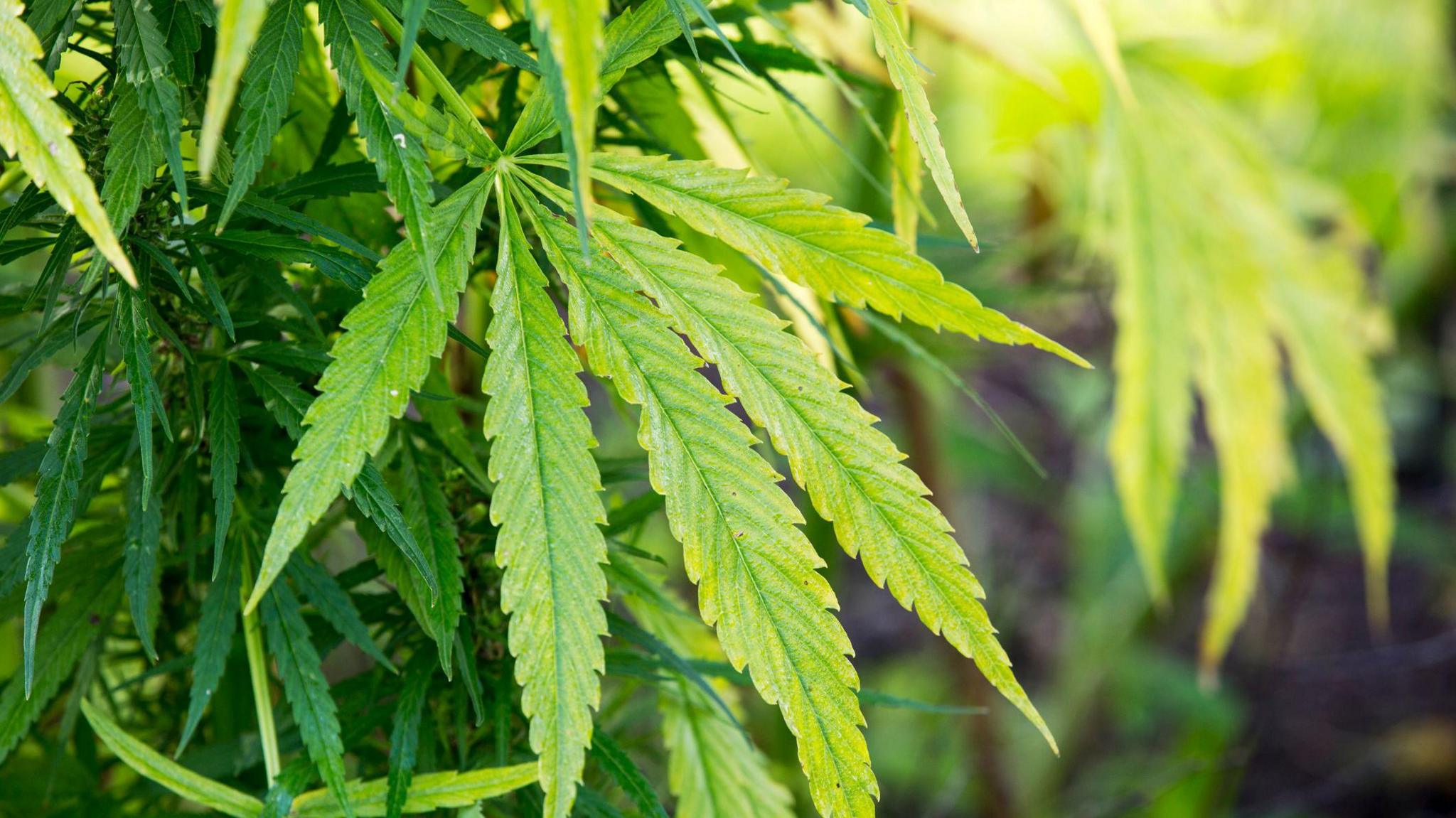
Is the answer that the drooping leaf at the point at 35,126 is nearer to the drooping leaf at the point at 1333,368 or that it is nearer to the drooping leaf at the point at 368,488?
the drooping leaf at the point at 368,488

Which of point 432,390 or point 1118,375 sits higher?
point 432,390

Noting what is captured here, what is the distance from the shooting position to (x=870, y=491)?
0.80 ft

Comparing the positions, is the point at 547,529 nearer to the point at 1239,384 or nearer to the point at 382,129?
the point at 382,129

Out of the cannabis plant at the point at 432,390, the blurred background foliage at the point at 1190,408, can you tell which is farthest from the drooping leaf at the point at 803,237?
Answer: the blurred background foliage at the point at 1190,408

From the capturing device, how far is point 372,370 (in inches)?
8.7

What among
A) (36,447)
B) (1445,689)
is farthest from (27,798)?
(1445,689)

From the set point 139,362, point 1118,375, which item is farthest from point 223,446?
point 1118,375

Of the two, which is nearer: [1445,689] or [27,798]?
[27,798]

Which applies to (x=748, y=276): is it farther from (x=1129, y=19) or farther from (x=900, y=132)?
(x=1129, y=19)

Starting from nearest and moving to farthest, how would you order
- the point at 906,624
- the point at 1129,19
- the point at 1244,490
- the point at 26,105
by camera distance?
the point at 26,105 < the point at 1244,490 < the point at 1129,19 < the point at 906,624

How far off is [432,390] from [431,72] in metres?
0.09

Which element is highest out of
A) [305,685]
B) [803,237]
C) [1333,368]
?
[803,237]

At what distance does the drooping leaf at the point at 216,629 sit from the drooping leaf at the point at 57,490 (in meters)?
0.04

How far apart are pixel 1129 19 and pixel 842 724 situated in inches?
35.0
